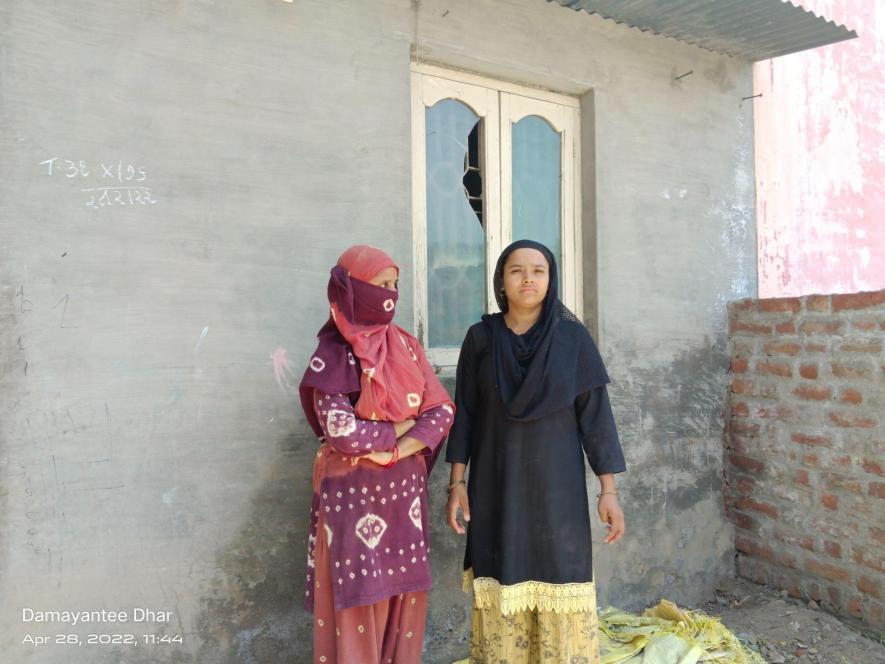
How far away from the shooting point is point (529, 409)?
7.54 ft

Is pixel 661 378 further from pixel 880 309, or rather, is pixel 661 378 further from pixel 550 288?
pixel 550 288

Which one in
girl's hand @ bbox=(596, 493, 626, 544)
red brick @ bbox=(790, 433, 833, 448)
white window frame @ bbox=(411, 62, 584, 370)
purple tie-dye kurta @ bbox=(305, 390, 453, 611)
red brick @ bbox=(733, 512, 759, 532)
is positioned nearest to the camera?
purple tie-dye kurta @ bbox=(305, 390, 453, 611)

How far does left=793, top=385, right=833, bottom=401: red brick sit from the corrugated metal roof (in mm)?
1902

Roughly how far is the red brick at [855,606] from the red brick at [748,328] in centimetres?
144

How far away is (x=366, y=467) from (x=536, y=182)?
1.98 meters

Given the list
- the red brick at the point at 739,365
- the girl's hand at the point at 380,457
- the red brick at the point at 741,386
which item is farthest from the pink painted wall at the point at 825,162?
the girl's hand at the point at 380,457

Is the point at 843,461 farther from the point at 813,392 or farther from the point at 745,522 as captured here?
the point at 745,522

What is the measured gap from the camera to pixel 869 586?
3.31 metres

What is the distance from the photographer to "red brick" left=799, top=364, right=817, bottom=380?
11.7 ft

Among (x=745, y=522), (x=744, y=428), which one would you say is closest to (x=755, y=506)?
(x=745, y=522)

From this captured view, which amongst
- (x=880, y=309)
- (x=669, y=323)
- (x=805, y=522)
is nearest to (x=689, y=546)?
(x=805, y=522)

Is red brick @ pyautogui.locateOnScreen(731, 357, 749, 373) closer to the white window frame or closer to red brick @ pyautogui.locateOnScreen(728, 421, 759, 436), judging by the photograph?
red brick @ pyautogui.locateOnScreen(728, 421, 759, 436)

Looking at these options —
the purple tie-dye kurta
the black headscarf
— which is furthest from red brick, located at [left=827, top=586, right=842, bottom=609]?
the purple tie-dye kurta

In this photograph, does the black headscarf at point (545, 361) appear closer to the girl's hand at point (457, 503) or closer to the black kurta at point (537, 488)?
the black kurta at point (537, 488)
